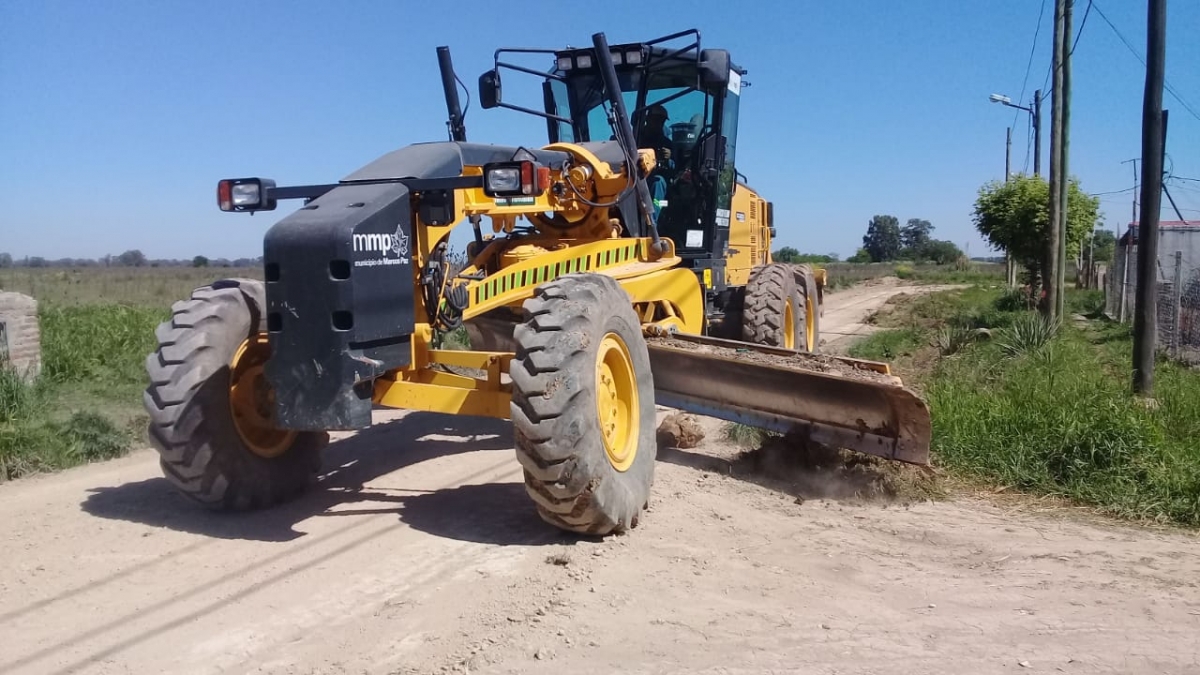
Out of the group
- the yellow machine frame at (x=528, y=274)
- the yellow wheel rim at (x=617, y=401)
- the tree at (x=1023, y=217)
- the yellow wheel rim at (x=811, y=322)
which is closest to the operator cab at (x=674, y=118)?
the yellow machine frame at (x=528, y=274)

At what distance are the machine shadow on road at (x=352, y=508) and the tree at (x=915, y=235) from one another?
338 feet

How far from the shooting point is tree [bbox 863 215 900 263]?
4198 inches

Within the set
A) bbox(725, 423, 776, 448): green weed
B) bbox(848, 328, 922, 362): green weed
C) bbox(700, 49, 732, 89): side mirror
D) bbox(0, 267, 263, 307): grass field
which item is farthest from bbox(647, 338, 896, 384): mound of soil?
bbox(848, 328, 922, 362): green weed

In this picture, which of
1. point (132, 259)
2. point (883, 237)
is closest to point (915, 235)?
point (883, 237)

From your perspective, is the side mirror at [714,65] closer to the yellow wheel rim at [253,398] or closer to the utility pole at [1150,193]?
the utility pole at [1150,193]

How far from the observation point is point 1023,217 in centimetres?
2172

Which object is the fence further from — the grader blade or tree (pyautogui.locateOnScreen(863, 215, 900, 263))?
tree (pyautogui.locateOnScreen(863, 215, 900, 263))

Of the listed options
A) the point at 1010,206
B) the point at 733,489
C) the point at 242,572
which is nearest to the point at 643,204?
the point at 733,489

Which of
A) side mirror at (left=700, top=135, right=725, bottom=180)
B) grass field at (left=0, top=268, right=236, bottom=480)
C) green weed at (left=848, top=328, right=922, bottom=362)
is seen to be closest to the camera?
grass field at (left=0, top=268, right=236, bottom=480)

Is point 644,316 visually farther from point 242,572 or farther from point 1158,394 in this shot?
point 1158,394

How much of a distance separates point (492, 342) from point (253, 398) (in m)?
2.64

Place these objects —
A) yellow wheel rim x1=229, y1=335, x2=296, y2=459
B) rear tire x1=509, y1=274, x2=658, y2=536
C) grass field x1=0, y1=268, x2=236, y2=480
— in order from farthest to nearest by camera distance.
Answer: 1. grass field x1=0, y1=268, x2=236, y2=480
2. yellow wheel rim x1=229, y1=335, x2=296, y2=459
3. rear tire x1=509, y1=274, x2=658, y2=536

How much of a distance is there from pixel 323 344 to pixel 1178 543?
4.83 m

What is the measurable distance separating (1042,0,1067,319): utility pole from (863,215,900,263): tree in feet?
304
